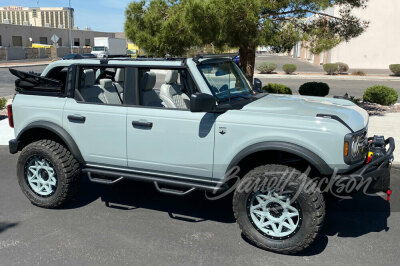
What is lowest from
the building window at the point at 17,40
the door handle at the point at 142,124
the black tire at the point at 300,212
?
the black tire at the point at 300,212

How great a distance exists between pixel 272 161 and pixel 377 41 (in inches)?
1548

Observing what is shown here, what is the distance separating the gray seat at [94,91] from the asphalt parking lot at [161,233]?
1.41 m

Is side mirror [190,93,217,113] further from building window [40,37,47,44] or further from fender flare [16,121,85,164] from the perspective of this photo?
building window [40,37,47,44]

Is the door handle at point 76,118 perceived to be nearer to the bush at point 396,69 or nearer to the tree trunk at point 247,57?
the tree trunk at point 247,57

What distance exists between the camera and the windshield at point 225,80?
4.54 m

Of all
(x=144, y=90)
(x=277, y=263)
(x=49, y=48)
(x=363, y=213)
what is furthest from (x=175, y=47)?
(x=49, y=48)

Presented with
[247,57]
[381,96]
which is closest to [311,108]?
[247,57]

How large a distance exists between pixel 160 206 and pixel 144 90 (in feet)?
5.17

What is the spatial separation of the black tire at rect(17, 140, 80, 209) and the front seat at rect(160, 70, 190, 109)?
1.39 meters

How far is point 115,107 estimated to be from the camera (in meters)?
4.65

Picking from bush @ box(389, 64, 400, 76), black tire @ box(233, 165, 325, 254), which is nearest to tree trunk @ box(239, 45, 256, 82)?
black tire @ box(233, 165, 325, 254)

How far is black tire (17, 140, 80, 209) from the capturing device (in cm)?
489

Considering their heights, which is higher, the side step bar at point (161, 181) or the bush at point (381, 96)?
the bush at point (381, 96)

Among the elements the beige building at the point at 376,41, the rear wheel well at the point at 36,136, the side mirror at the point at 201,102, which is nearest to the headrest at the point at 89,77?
the rear wheel well at the point at 36,136
